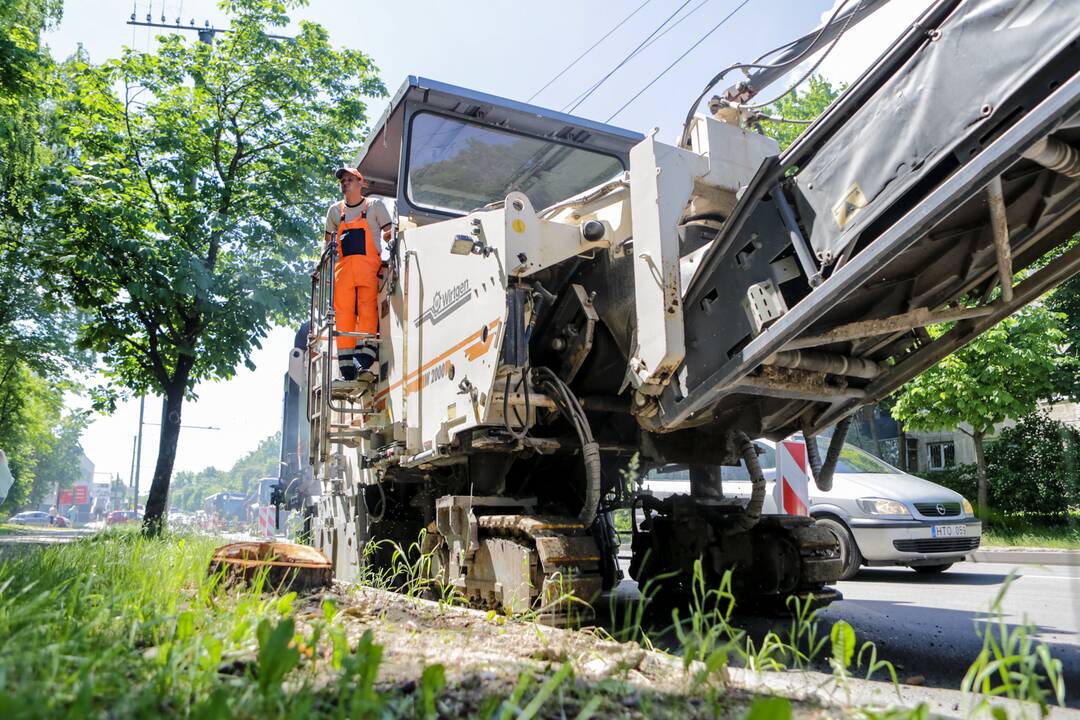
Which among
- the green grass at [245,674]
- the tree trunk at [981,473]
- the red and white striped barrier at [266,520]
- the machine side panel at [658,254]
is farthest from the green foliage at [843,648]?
the tree trunk at [981,473]

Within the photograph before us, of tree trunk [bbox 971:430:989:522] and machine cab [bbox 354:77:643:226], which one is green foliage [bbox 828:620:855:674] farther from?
tree trunk [bbox 971:430:989:522]

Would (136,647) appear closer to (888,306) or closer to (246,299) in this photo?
(888,306)

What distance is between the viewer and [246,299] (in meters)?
10.3

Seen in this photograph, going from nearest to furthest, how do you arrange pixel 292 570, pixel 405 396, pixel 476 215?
1. pixel 292 570
2. pixel 476 215
3. pixel 405 396

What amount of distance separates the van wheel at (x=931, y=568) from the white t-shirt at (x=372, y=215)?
634cm

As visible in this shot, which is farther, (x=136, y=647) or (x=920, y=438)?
(x=920, y=438)

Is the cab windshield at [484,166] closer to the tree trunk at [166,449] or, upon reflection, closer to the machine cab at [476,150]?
the machine cab at [476,150]

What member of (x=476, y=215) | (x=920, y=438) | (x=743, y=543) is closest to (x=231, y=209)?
(x=476, y=215)

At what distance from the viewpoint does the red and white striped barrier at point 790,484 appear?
23.7ft

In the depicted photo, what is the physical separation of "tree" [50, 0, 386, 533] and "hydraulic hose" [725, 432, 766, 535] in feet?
24.0

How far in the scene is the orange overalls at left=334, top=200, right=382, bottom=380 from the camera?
595 centimetres

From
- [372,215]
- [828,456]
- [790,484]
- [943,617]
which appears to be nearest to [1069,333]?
[790,484]

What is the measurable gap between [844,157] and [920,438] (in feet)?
74.5

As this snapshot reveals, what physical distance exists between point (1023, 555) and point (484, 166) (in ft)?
29.5
